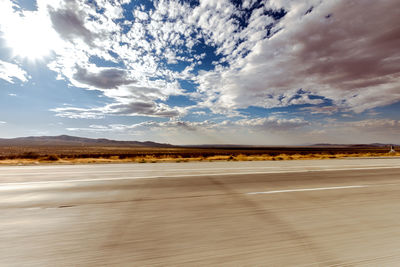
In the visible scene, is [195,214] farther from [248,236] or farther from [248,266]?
[248,266]

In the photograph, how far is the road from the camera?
201 centimetres

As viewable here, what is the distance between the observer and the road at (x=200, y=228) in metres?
2.01

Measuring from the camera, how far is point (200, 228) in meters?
2.71

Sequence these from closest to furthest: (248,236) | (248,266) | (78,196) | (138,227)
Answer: (248,266)
(248,236)
(138,227)
(78,196)

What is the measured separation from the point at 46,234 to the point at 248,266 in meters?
2.76

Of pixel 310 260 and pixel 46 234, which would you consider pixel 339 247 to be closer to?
pixel 310 260

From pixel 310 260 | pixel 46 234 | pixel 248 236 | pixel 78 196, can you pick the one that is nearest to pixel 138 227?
pixel 46 234

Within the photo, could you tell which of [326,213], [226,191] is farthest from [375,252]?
[226,191]

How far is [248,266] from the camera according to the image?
1.87 m

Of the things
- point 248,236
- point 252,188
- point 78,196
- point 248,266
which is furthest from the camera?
point 252,188

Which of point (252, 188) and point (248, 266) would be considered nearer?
point (248, 266)

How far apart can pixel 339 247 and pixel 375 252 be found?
0.36m

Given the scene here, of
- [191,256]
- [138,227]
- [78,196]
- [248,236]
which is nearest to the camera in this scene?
[191,256]

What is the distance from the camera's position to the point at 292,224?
9.34ft
